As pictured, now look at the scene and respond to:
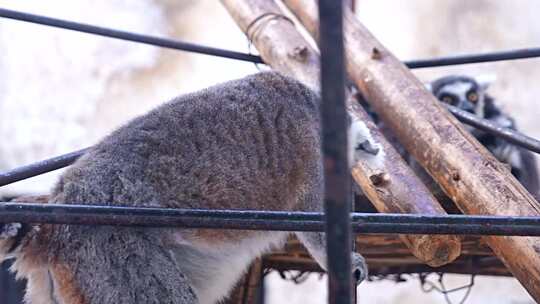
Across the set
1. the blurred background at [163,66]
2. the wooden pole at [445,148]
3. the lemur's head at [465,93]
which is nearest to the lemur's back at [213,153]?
the wooden pole at [445,148]

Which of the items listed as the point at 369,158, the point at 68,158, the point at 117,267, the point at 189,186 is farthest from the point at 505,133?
the point at 117,267

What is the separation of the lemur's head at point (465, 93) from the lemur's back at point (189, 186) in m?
2.12

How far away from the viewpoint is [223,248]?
1.99 m

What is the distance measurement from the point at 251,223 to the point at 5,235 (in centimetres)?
67

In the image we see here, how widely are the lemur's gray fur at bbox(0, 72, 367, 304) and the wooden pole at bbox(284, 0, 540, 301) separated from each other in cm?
28

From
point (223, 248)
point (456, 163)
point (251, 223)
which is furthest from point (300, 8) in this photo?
point (251, 223)

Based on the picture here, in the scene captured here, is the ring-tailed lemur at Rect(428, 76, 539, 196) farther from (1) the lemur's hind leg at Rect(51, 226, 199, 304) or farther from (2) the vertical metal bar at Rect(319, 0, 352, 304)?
(2) the vertical metal bar at Rect(319, 0, 352, 304)

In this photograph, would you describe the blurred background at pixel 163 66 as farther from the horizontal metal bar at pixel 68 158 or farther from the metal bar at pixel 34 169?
the metal bar at pixel 34 169

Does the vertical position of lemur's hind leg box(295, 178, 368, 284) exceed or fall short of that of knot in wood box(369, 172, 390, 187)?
it falls short

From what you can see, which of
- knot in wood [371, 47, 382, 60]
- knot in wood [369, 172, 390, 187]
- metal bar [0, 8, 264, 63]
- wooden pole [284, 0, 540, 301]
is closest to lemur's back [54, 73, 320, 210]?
knot in wood [369, 172, 390, 187]

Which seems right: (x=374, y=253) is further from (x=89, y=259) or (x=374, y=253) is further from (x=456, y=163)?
(x=89, y=259)

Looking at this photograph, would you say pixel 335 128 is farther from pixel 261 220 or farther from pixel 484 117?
pixel 484 117

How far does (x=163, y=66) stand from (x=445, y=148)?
4716 millimetres

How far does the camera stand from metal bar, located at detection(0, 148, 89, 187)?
80.0 inches
